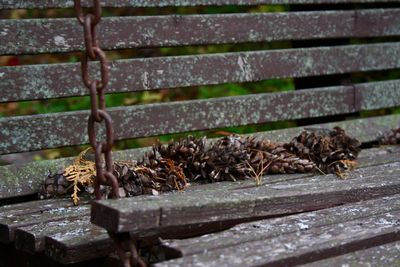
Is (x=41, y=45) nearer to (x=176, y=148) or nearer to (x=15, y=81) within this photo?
(x=15, y=81)

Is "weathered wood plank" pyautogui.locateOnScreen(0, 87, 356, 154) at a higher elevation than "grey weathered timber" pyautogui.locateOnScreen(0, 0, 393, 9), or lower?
lower

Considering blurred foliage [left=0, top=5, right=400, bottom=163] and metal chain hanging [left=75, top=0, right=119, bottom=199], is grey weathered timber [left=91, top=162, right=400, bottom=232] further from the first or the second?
blurred foliage [left=0, top=5, right=400, bottom=163]

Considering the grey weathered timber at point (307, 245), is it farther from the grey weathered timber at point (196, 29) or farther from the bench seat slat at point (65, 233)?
the grey weathered timber at point (196, 29)

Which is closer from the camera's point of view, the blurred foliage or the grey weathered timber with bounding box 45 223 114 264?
the grey weathered timber with bounding box 45 223 114 264

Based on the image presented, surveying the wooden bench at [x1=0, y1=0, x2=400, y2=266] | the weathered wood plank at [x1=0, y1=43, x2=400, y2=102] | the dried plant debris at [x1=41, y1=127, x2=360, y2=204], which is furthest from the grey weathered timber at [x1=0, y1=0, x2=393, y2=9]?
the dried plant debris at [x1=41, y1=127, x2=360, y2=204]

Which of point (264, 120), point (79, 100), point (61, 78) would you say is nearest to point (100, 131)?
point (61, 78)

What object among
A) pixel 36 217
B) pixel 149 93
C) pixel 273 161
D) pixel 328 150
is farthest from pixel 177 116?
pixel 149 93

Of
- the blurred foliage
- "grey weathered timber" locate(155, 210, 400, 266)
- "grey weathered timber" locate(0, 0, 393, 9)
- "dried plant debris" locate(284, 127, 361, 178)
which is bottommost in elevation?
the blurred foliage

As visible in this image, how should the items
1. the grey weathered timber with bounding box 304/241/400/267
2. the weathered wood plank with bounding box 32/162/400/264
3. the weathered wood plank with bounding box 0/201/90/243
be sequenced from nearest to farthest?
1. the grey weathered timber with bounding box 304/241/400/267
2. the weathered wood plank with bounding box 32/162/400/264
3. the weathered wood plank with bounding box 0/201/90/243

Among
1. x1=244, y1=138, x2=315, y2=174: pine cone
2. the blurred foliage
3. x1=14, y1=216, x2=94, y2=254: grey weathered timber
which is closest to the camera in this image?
x1=14, y1=216, x2=94, y2=254: grey weathered timber

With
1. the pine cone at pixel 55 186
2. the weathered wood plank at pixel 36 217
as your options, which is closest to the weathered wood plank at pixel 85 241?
the weathered wood plank at pixel 36 217

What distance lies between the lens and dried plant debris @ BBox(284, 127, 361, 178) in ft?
9.84

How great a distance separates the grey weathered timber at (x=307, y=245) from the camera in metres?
1.83

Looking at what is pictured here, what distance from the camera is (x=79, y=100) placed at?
5406 mm
